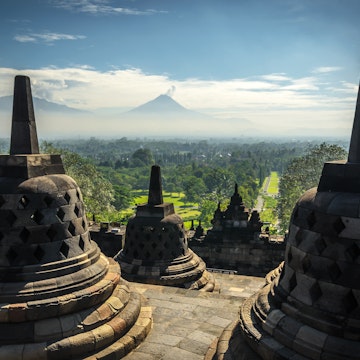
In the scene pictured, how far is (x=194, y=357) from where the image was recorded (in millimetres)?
6320

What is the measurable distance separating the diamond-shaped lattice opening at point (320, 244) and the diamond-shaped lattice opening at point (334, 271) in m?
0.23

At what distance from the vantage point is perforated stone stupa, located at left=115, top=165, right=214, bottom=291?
11844 millimetres

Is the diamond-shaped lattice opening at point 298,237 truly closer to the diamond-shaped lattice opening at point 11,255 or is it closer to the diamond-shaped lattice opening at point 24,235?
the diamond-shaped lattice opening at point 24,235

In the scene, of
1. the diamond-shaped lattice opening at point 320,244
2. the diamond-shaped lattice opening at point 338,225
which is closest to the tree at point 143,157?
the diamond-shaped lattice opening at point 320,244

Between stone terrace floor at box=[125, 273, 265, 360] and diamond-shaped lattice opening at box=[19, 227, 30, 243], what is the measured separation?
2.70 m

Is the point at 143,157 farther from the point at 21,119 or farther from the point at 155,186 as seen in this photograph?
the point at 21,119

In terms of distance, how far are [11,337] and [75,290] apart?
1162mm

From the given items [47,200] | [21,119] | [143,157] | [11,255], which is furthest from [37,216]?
[143,157]

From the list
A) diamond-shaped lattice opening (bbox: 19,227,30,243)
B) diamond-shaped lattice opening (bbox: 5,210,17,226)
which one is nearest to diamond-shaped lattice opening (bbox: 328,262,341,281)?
diamond-shaped lattice opening (bbox: 19,227,30,243)

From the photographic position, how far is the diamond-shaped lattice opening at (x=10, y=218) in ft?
19.9

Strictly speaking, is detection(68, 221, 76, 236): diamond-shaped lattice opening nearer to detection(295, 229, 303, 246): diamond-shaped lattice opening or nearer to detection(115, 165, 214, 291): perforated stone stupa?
detection(295, 229, 303, 246): diamond-shaped lattice opening

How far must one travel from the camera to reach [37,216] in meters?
6.16

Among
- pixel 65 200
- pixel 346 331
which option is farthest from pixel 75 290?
pixel 346 331

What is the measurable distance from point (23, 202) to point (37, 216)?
336mm
